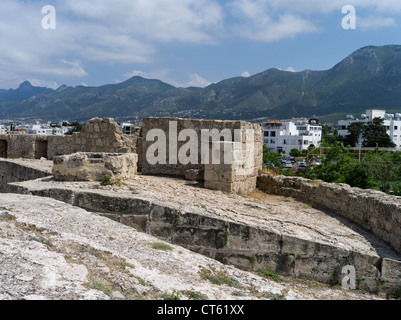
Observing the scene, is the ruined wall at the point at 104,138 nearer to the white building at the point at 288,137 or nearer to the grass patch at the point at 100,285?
the grass patch at the point at 100,285

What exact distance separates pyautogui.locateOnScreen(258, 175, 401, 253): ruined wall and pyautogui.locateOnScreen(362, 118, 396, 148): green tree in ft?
188

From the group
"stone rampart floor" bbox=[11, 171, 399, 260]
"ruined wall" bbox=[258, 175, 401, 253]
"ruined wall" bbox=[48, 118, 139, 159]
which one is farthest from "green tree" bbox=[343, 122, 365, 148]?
"stone rampart floor" bbox=[11, 171, 399, 260]

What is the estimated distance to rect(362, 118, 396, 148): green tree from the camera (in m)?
60.4

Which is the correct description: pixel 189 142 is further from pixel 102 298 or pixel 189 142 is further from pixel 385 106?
pixel 385 106

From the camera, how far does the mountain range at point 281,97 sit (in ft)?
421

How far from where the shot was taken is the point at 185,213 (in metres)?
5.53

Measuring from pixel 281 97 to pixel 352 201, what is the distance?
154m

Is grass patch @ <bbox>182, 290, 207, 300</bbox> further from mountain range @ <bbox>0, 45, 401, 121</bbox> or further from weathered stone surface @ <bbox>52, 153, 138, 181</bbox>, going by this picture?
mountain range @ <bbox>0, 45, 401, 121</bbox>

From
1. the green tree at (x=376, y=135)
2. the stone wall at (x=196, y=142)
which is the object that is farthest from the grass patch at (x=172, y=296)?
the green tree at (x=376, y=135)

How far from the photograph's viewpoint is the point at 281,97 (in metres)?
155

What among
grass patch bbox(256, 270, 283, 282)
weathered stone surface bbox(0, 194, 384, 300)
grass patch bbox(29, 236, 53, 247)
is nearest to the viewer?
weathered stone surface bbox(0, 194, 384, 300)

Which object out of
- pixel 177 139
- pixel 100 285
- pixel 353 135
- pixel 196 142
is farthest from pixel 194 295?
pixel 353 135

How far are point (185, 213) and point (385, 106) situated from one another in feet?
437
